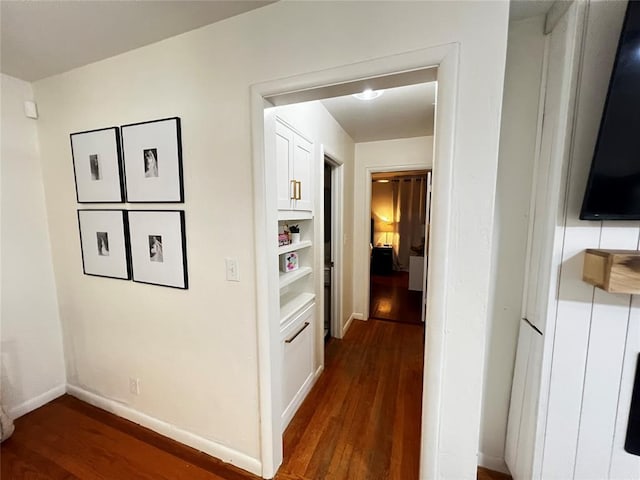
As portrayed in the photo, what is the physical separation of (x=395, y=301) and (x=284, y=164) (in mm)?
3356

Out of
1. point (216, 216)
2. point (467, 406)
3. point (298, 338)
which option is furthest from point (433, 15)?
point (298, 338)

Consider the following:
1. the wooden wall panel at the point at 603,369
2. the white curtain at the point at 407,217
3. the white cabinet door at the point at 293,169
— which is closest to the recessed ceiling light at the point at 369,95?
the white cabinet door at the point at 293,169

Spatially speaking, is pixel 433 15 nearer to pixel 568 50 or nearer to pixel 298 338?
pixel 568 50

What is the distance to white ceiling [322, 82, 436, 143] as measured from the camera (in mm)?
2041

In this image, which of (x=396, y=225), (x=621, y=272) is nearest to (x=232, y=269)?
(x=621, y=272)

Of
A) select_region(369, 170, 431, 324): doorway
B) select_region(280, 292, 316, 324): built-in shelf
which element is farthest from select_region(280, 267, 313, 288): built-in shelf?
select_region(369, 170, 431, 324): doorway

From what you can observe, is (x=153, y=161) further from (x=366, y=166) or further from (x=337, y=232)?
(x=366, y=166)

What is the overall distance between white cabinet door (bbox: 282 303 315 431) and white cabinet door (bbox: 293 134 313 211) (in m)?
0.85

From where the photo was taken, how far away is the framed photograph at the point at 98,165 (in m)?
1.60

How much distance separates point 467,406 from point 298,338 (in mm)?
1165

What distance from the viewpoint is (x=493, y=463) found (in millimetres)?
1518

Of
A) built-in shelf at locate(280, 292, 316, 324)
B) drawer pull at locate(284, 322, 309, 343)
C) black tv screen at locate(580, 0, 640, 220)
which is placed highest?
black tv screen at locate(580, 0, 640, 220)

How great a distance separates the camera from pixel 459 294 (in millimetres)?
1025

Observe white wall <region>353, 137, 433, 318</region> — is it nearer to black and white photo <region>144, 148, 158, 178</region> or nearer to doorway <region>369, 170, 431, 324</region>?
doorway <region>369, 170, 431, 324</region>
